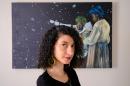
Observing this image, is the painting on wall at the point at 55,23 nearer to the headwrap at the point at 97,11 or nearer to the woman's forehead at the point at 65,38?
the headwrap at the point at 97,11

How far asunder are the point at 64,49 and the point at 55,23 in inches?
56.0

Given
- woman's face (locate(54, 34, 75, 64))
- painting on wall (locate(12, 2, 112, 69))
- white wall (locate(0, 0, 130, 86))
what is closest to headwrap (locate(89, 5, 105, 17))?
painting on wall (locate(12, 2, 112, 69))

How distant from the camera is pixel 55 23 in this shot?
8.02 ft

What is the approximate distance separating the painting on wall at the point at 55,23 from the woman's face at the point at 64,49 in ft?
4.53

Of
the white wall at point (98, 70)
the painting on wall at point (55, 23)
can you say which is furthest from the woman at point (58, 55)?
the white wall at point (98, 70)

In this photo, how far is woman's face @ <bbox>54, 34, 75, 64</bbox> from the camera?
105cm

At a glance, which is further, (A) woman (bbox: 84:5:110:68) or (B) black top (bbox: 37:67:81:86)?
(A) woman (bbox: 84:5:110:68)

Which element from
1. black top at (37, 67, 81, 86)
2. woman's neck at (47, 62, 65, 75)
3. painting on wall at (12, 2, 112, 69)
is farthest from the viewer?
painting on wall at (12, 2, 112, 69)

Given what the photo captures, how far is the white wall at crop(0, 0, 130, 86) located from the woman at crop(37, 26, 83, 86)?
141cm

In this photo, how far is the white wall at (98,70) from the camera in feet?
8.21

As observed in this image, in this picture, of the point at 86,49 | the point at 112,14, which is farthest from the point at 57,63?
the point at 112,14

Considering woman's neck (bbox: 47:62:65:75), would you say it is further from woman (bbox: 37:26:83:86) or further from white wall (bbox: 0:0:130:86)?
white wall (bbox: 0:0:130:86)

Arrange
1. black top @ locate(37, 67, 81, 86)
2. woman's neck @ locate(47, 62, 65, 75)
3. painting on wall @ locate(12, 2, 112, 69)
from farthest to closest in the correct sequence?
painting on wall @ locate(12, 2, 112, 69) < woman's neck @ locate(47, 62, 65, 75) < black top @ locate(37, 67, 81, 86)

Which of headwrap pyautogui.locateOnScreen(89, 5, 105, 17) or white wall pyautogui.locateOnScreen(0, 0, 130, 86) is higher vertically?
headwrap pyautogui.locateOnScreen(89, 5, 105, 17)
